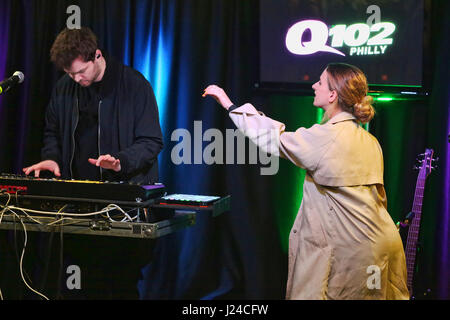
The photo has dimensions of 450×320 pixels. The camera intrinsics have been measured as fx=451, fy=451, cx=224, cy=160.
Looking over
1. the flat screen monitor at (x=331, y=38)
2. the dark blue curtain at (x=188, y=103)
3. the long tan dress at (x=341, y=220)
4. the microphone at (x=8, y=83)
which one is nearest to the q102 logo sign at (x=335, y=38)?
the flat screen monitor at (x=331, y=38)

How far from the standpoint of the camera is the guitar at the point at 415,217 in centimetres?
332

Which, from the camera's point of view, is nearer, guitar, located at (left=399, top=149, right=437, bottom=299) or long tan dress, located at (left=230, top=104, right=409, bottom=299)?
long tan dress, located at (left=230, top=104, right=409, bottom=299)

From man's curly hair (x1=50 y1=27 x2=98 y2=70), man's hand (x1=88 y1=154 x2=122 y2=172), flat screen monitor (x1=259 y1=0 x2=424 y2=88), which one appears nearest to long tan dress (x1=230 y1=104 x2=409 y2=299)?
man's hand (x1=88 y1=154 x2=122 y2=172)

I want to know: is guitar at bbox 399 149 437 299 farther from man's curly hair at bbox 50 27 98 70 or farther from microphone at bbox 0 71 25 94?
microphone at bbox 0 71 25 94

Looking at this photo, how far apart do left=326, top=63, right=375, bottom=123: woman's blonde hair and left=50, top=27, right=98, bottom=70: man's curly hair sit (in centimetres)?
140

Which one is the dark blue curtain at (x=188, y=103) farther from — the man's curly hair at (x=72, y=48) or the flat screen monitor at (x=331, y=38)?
the man's curly hair at (x=72, y=48)

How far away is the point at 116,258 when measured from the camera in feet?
7.71

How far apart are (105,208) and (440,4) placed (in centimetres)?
313

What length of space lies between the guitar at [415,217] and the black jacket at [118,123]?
6.44 ft

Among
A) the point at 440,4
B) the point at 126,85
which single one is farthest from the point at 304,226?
the point at 440,4

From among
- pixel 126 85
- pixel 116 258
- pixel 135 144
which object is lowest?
pixel 116 258

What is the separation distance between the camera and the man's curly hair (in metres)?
2.58

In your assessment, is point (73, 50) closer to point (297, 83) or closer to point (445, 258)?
point (297, 83)

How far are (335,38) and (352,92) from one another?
158cm
